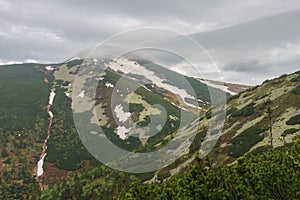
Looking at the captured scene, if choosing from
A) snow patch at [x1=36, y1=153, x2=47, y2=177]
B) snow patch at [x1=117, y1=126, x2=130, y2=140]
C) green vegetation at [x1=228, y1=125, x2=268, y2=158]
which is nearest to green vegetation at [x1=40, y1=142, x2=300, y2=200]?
green vegetation at [x1=228, y1=125, x2=268, y2=158]

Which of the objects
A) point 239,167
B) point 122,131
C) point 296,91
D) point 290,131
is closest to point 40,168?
point 122,131

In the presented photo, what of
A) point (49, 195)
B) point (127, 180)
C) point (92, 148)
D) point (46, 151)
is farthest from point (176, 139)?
point (46, 151)

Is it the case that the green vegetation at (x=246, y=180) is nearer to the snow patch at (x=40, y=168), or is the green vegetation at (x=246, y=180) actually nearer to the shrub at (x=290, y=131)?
the shrub at (x=290, y=131)

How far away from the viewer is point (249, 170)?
2048 cm

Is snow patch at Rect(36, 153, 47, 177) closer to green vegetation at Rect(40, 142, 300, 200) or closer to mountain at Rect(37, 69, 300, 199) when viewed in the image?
mountain at Rect(37, 69, 300, 199)

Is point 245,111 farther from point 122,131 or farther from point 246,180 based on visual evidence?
point 122,131

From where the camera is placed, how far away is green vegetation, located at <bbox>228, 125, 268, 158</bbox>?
74.6 metres

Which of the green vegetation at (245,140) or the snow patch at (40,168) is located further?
the snow patch at (40,168)

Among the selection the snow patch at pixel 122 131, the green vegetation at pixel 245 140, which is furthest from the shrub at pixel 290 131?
the snow patch at pixel 122 131

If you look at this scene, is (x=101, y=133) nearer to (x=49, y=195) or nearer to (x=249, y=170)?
(x=49, y=195)

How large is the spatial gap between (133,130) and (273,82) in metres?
96.3

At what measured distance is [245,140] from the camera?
79250 mm

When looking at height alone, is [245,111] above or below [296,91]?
below

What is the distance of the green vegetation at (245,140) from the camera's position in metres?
74.6
